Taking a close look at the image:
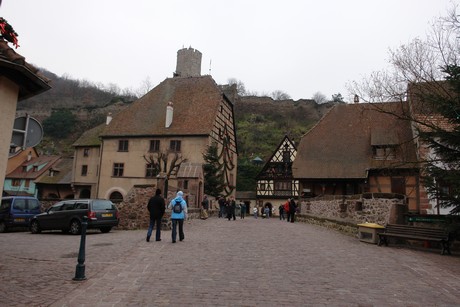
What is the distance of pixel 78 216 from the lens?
17.4 meters

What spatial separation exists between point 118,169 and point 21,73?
31.6 m

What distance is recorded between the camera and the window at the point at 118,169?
1495 inches

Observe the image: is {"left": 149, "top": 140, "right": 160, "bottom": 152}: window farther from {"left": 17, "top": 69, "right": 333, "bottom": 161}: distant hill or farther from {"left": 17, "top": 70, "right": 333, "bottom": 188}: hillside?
{"left": 17, "top": 69, "right": 333, "bottom": 161}: distant hill

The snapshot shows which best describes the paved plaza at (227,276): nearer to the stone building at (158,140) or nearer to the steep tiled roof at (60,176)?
the stone building at (158,140)

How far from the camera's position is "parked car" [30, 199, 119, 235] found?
56.6 feet

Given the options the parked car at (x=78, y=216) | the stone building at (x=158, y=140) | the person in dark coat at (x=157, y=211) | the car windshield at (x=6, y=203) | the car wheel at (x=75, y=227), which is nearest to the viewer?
the person in dark coat at (x=157, y=211)

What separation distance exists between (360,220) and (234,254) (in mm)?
10547

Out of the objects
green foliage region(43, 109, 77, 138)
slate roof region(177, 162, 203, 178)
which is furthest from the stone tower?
green foliage region(43, 109, 77, 138)

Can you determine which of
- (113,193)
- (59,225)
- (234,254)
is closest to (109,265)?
(234,254)

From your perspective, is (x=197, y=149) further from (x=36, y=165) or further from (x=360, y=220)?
(x=36, y=165)

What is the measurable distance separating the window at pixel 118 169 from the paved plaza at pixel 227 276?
26.4m

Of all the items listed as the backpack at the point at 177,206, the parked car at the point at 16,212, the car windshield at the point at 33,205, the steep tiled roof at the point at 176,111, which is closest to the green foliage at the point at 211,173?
the steep tiled roof at the point at 176,111

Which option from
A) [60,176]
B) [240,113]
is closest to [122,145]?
[60,176]

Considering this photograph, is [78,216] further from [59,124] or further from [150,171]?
[59,124]
